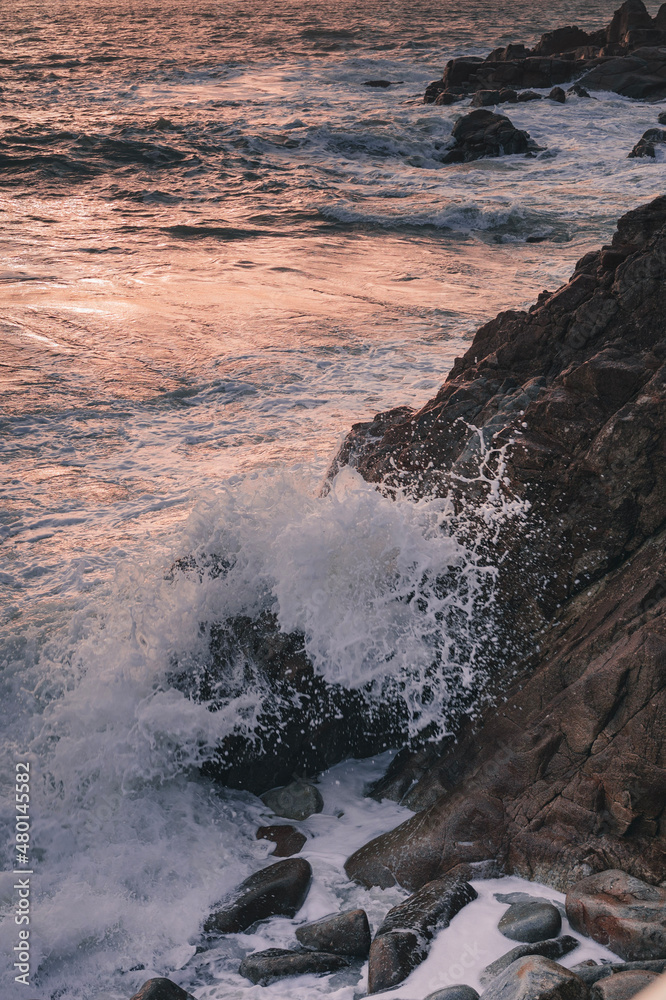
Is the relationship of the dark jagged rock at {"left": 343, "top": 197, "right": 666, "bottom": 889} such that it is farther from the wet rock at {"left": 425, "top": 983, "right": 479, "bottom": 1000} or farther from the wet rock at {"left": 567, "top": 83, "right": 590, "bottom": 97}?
the wet rock at {"left": 567, "top": 83, "right": 590, "bottom": 97}

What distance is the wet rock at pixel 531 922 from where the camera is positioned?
9.38ft

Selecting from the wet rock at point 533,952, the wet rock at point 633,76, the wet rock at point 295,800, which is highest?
the wet rock at point 633,76

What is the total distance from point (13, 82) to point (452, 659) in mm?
26540

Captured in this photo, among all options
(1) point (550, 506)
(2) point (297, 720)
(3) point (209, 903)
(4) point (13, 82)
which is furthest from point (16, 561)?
Result: (4) point (13, 82)

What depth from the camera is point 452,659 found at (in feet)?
13.2

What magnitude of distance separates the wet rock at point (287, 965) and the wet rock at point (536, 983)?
0.74 metres

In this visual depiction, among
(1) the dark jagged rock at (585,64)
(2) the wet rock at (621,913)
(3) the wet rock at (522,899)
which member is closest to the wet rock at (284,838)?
(3) the wet rock at (522,899)

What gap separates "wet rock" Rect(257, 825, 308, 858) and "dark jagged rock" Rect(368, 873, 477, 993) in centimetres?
65

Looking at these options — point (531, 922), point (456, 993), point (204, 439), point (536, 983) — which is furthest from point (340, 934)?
point (204, 439)

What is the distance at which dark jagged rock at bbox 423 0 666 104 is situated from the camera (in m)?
23.1

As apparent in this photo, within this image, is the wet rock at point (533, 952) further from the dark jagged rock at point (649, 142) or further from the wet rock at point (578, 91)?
the wet rock at point (578, 91)

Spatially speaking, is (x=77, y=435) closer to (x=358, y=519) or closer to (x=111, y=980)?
(x=358, y=519)

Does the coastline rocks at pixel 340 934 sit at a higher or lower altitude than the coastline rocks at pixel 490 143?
lower

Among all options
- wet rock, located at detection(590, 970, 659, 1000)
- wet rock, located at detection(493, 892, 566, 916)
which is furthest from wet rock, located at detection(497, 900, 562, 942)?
wet rock, located at detection(590, 970, 659, 1000)
